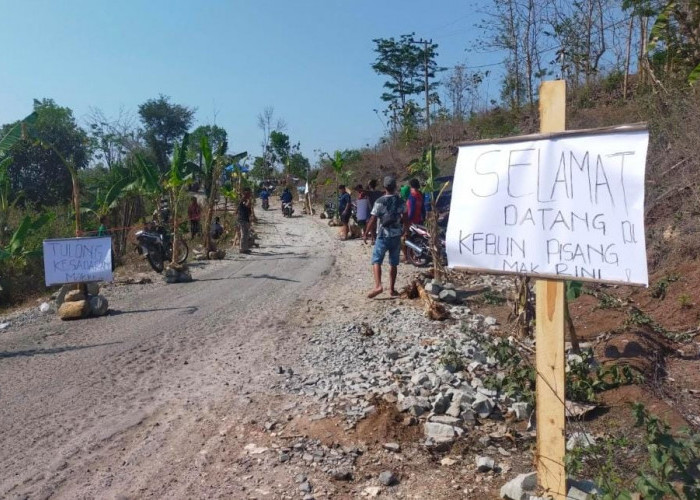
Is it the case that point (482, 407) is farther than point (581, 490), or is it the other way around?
point (482, 407)

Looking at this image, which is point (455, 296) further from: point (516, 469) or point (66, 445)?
point (66, 445)

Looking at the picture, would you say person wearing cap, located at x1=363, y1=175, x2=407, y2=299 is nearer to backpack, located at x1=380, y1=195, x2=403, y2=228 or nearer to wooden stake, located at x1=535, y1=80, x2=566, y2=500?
backpack, located at x1=380, y1=195, x2=403, y2=228

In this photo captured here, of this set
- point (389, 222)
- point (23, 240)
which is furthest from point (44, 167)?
point (389, 222)

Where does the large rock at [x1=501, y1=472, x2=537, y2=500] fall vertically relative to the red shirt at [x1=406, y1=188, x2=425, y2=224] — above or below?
below

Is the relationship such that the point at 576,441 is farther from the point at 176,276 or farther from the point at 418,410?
the point at 176,276

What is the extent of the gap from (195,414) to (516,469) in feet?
8.47

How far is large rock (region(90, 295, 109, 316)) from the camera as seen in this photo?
9.80m

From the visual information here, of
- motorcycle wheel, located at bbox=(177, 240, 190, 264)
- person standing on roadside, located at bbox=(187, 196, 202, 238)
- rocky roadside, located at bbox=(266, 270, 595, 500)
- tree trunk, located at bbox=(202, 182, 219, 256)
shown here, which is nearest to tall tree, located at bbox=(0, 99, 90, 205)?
person standing on roadside, located at bbox=(187, 196, 202, 238)

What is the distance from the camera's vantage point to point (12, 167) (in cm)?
2691

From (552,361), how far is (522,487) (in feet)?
2.72

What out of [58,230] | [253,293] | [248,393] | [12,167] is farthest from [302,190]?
[248,393]

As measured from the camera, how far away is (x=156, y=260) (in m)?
14.2

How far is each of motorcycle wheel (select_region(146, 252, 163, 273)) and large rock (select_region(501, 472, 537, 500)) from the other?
1174 centimetres

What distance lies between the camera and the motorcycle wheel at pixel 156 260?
46.5 ft
